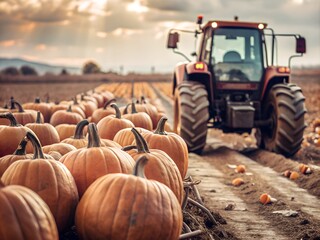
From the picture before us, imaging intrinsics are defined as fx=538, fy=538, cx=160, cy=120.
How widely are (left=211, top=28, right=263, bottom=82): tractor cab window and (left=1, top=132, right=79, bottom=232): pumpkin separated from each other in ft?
26.3

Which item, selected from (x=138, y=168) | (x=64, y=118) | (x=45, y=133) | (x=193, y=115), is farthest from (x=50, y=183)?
(x=193, y=115)

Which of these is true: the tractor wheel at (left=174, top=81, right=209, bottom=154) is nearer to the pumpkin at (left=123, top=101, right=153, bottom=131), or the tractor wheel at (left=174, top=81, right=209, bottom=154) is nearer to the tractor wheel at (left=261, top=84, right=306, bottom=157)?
the tractor wheel at (left=261, top=84, right=306, bottom=157)

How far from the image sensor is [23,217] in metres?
2.90

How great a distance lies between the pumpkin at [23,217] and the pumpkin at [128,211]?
1.30ft

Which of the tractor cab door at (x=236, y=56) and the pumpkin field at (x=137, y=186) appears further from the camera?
the tractor cab door at (x=236, y=56)

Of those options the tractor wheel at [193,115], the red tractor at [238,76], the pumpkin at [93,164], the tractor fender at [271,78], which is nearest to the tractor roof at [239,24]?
the red tractor at [238,76]

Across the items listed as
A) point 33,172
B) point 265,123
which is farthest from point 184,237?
point 265,123

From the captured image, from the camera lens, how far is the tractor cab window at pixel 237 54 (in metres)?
11.5

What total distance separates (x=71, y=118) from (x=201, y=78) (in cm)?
329

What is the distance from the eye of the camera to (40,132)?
6582mm

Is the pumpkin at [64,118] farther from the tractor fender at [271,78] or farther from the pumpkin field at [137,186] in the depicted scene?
the tractor fender at [271,78]

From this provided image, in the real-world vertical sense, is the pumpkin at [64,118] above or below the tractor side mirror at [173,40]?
below

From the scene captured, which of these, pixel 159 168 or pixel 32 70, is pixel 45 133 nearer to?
pixel 159 168

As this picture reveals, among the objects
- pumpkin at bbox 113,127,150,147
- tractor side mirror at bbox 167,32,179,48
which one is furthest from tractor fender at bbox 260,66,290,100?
pumpkin at bbox 113,127,150,147
